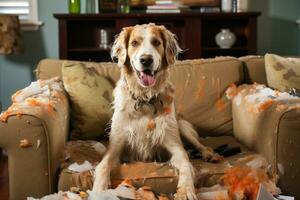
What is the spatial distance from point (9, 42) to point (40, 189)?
6.92ft

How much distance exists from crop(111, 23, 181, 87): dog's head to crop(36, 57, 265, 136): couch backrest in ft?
1.46

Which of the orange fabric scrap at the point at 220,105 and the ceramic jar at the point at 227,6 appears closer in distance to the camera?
the orange fabric scrap at the point at 220,105

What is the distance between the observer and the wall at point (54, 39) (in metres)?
4.25

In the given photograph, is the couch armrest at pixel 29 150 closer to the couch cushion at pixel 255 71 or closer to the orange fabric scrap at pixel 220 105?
the orange fabric scrap at pixel 220 105

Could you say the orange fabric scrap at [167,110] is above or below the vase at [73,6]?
below

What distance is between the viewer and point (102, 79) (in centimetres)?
264

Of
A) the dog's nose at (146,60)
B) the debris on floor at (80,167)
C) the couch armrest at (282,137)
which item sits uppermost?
the dog's nose at (146,60)

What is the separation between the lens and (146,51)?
2084mm

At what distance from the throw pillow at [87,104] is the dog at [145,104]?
0.29m

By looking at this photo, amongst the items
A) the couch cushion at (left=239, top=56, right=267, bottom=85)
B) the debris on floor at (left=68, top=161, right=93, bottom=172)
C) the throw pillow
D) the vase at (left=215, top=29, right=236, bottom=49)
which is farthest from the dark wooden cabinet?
the debris on floor at (left=68, top=161, right=93, bottom=172)

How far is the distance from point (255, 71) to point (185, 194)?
1.24 m

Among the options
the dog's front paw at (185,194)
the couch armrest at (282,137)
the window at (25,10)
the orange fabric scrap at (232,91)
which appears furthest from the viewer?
the window at (25,10)

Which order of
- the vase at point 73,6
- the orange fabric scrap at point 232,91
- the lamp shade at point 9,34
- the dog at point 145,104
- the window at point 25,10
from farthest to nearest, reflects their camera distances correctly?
1. the window at point 25,10
2. the vase at point 73,6
3. the lamp shade at point 9,34
4. the orange fabric scrap at point 232,91
5. the dog at point 145,104

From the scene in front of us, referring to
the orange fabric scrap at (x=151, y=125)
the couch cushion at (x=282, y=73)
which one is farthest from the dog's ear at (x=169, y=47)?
the couch cushion at (x=282, y=73)
